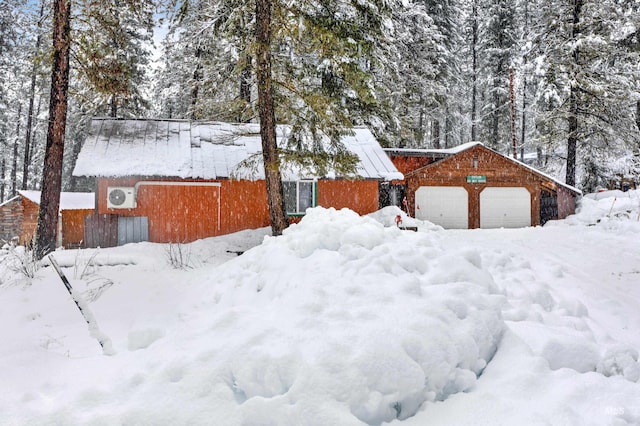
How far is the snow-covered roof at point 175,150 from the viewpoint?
12.8 metres

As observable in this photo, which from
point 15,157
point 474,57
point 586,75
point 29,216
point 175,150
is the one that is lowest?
point 29,216

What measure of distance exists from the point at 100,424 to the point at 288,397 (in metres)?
1.28

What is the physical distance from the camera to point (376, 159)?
618 inches

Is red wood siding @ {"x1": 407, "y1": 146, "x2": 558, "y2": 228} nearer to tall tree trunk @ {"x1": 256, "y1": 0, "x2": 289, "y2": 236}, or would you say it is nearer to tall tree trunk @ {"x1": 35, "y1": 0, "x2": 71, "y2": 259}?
tall tree trunk @ {"x1": 256, "y1": 0, "x2": 289, "y2": 236}

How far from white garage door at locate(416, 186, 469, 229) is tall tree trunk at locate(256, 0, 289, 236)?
1124 cm

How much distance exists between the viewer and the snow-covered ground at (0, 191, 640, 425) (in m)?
2.92

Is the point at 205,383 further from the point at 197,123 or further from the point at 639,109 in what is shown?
the point at 639,109

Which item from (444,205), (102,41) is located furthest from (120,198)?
(444,205)

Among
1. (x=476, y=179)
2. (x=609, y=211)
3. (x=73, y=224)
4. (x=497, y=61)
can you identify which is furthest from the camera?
(x=497, y=61)

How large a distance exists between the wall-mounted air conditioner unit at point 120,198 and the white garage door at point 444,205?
12.8 m

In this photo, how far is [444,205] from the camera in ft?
65.2

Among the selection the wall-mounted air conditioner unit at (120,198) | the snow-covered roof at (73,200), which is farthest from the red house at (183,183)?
the snow-covered roof at (73,200)

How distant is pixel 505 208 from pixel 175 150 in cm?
1595

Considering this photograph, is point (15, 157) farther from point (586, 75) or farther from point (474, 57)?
point (586, 75)
